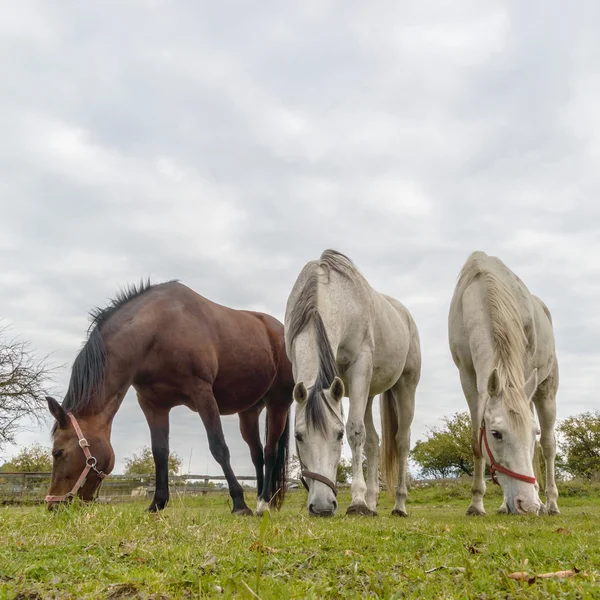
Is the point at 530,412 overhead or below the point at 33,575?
overhead

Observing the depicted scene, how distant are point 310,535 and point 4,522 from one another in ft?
7.92

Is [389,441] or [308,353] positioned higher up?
[308,353]

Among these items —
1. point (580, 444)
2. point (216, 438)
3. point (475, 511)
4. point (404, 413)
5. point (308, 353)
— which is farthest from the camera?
point (580, 444)

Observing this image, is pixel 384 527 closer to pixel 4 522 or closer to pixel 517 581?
pixel 517 581

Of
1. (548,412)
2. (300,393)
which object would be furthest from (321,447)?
(548,412)

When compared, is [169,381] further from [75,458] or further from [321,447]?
[321,447]

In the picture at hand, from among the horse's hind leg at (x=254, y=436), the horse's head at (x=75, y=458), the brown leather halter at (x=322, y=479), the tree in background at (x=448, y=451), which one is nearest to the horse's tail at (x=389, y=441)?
the horse's hind leg at (x=254, y=436)

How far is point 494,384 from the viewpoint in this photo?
245 inches

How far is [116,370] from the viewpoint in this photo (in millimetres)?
6633

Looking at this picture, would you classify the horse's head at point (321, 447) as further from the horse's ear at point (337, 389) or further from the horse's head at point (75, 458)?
the horse's head at point (75, 458)

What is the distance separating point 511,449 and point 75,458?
4.49 m

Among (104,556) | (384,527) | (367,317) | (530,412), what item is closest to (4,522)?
(104,556)

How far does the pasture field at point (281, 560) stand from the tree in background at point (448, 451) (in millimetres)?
28458

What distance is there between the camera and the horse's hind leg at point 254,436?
358 inches
